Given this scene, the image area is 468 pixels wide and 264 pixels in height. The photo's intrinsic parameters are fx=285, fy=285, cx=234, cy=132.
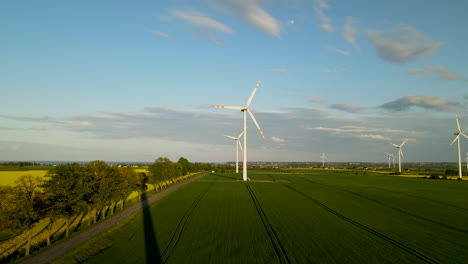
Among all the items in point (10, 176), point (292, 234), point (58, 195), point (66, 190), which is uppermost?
point (66, 190)

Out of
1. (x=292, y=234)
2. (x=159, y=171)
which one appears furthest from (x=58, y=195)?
(x=159, y=171)

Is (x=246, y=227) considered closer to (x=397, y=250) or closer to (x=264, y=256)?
(x=264, y=256)

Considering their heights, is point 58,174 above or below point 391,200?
above

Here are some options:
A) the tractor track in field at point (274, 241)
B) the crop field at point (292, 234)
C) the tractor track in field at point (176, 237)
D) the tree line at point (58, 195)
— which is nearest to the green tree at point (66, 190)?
the tree line at point (58, 195)

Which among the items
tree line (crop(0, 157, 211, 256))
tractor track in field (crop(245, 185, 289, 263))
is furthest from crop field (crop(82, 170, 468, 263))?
tree line (crop(0, 157, 211, 256))

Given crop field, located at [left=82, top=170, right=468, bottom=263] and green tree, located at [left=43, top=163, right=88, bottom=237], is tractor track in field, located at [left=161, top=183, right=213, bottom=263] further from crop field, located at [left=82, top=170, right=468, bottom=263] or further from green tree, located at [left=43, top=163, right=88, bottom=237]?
green tree, located at [left=43, top=163, right=88, bottom=237]

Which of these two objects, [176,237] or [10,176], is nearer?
[176,237]

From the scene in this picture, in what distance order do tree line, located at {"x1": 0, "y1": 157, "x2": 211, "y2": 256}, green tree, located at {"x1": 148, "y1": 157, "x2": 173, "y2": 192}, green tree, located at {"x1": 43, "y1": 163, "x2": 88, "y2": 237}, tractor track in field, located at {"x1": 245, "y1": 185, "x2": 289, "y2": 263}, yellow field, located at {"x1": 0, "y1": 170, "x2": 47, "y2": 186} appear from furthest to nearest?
yellow field, located at {"x1": 0, "y1": 170, "x2": 47, "y2": 186} → green tree, located at {"x1": 148, "y1": 157, "x2": 173, "y2": 192} → green tree, located at {"x1": 43, "y1": 163, "x2": 88, "y2": 237} → tree line, located at {"x1": 0, "y1": 157, "x2": 211, "y2": 256} → tractor track in field, located at {"x1": 245, "y1": 185, "x2": 289, "y2": 263}

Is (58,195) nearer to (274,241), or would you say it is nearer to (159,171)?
(274,241)

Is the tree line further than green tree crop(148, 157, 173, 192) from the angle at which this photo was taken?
No

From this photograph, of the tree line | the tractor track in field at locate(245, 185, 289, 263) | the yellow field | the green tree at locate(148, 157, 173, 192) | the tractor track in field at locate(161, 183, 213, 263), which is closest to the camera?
the tractor track in field at locate(245, 185, 289, 263)

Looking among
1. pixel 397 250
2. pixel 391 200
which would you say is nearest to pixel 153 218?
pixel 397 250
